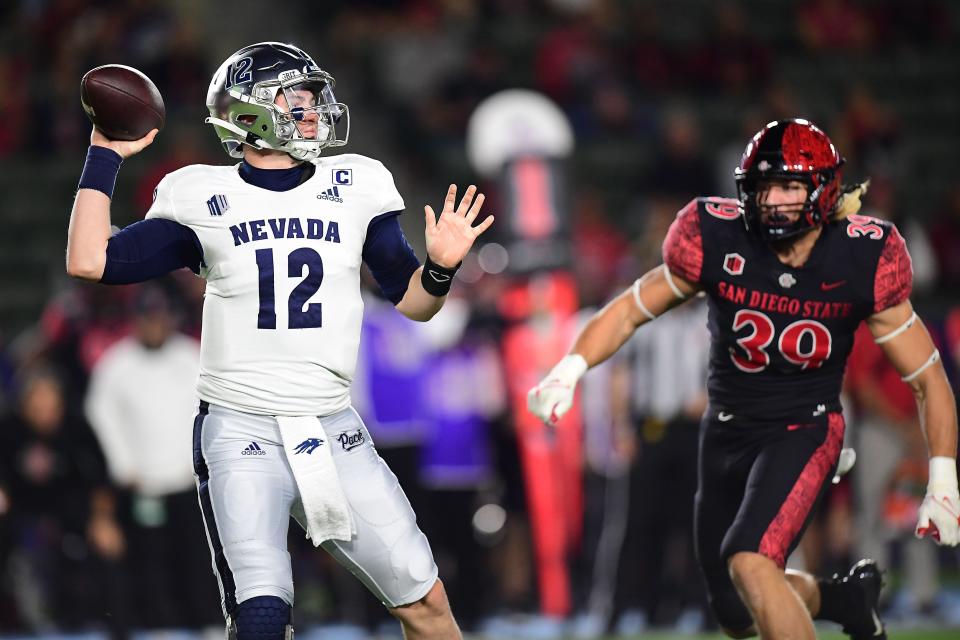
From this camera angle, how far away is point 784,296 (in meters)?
4.86

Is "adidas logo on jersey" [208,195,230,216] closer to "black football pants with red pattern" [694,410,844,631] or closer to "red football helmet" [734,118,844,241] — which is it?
"red football helmet" [734,118,844,241]

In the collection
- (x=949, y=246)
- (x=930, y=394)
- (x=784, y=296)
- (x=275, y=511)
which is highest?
(x=784, y=296)

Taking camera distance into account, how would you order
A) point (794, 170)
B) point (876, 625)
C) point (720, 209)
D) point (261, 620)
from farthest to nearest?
point (876, 625) → point (720, 209) → point (794, 170) → point (261, 620)

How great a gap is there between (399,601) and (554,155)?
6.00 m

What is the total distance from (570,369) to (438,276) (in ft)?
2.19

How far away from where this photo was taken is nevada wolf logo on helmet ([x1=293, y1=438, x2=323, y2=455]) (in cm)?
429

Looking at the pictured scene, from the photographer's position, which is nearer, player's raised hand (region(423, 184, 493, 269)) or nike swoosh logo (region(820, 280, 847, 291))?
player's raised hand (region(423, 184, 493, 269))

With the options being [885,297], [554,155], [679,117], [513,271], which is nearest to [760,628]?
[885,297]

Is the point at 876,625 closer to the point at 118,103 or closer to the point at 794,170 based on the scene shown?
the point at 794,170

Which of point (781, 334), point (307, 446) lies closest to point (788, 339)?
point (781, 334)

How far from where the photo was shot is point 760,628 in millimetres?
4633

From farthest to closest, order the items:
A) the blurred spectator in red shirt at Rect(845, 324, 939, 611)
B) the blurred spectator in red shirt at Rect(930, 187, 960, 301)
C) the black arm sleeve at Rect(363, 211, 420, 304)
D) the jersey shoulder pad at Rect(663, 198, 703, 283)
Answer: the blurred spectator in red shirt at Rect(930, 187, 960, 301)
the blurred spectator in red shirt at Rect(845, 324, 939, 611)
the jersey shoulder pad at Rect(663, 198, 703, 283)
the black arm sleeve at Rect(363, 211, 420, 304)

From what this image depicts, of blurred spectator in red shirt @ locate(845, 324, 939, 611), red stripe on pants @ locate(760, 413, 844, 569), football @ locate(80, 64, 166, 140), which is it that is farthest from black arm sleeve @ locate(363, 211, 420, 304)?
blurred spectator in red shirt @ locate(845, 324, 939, 611)

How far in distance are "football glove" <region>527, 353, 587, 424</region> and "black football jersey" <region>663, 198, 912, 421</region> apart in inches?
19.4
